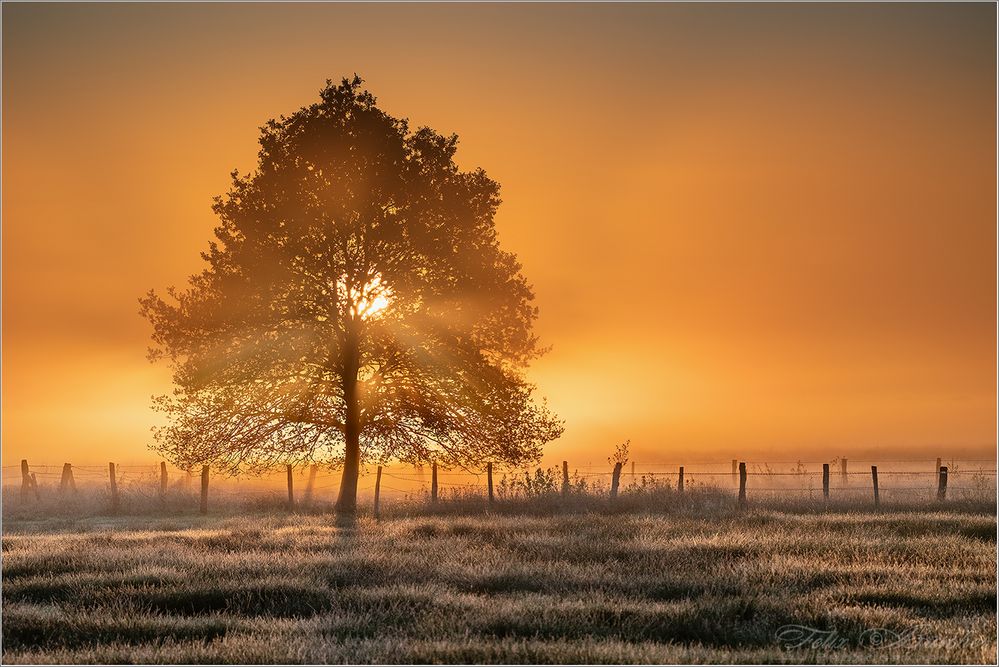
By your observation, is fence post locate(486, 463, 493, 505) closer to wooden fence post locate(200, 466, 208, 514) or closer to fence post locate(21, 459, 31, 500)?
wooden fence post locate(200, 466, 208, 514)

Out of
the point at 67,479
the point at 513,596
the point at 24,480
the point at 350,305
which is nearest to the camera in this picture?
the point at 513,596

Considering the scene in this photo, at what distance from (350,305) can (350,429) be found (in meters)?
4.36

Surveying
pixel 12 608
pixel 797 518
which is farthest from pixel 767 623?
pixel 797 518

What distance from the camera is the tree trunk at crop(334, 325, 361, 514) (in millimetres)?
32312

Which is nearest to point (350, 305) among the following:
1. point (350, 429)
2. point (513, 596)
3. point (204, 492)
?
point (350, 429)

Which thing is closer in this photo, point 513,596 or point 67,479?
→ point 513,596

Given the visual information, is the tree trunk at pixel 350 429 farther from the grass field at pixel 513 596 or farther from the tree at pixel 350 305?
the grass field at pixel 513 596

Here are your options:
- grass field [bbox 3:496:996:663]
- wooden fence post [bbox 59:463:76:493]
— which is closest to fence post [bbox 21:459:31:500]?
wooden fence post [bbox 59:463:76:493]

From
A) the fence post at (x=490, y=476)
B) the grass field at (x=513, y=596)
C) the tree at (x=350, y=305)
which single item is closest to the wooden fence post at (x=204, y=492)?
the tree at (x=350, y=305)

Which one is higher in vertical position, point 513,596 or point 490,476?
point 490,476

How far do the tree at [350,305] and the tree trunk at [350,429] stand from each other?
6 centimetres

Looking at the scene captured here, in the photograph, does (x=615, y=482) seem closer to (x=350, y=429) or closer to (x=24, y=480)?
(x=350, y=429)

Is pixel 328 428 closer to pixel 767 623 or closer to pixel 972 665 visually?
pixel 767 623

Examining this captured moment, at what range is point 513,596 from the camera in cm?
1344
